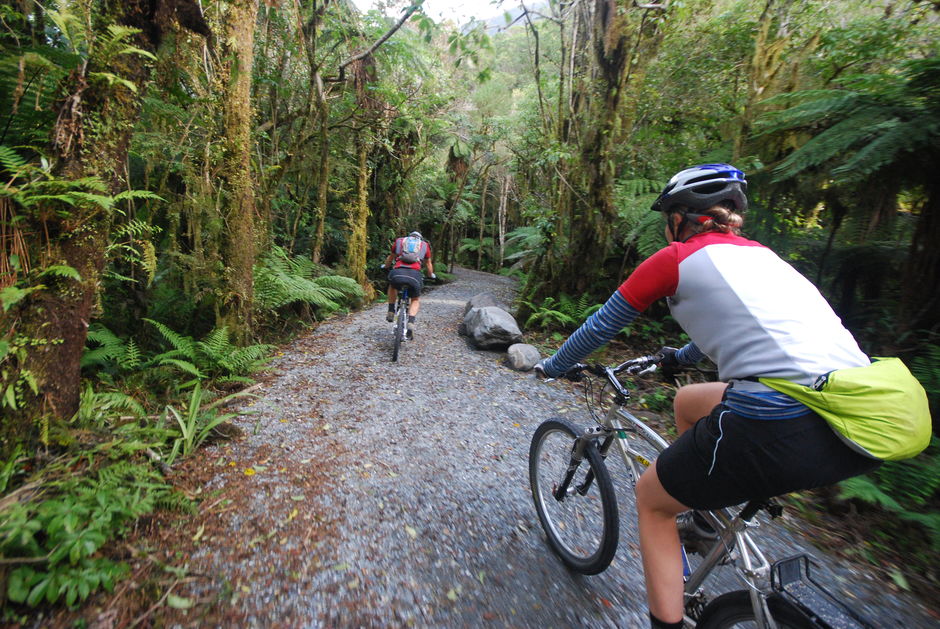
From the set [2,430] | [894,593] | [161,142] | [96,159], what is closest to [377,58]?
[161,142]

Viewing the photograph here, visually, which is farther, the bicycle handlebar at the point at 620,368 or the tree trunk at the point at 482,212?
the tree trunk at the point at 482,212

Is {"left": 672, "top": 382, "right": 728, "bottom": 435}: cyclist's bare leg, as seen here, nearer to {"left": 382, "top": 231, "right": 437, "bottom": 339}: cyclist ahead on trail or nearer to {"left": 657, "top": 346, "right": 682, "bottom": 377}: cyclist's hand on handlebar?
{"left": 657, "top": 346, "right": 682, "bottom": 377}: cyclist's hand on handlebar

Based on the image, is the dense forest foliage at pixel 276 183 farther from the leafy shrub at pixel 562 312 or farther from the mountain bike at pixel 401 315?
the mountain bike at pixel 401 315

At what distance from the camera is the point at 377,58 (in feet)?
26.7

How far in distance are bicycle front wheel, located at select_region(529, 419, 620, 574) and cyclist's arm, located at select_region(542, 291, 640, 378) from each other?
24.1 inches

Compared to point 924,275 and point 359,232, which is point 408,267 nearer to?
point 359,232

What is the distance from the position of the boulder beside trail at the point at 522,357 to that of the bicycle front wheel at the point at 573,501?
10.4ft

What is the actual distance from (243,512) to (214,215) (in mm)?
3695

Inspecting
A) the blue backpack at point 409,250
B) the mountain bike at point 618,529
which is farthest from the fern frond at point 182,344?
the mountain bike at point 618,529

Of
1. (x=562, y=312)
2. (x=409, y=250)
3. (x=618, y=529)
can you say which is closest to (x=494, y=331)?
(x=562, y=312)

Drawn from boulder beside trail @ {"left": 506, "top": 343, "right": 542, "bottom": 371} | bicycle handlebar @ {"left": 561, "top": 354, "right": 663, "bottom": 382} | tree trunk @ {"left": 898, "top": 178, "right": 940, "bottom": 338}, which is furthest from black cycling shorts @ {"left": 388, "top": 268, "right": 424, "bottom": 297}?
tree trunk @ {"left": 898, "top": 178, "right": 940, "bottom": 338}

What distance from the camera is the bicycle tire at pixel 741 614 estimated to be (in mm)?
1235

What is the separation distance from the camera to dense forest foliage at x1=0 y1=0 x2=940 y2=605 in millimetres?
2445

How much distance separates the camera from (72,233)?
2592 millimetres
